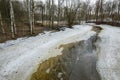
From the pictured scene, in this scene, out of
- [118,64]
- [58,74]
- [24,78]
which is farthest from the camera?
[118,64]

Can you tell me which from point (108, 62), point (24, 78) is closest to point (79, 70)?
point (108, 62)

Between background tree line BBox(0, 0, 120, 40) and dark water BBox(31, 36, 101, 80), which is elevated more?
background tree line BBox(0, 0, 120, 40)

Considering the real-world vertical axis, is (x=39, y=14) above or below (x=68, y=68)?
above

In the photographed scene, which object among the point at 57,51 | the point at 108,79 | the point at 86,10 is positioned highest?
the point at 86,10

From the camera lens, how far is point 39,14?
156 ft

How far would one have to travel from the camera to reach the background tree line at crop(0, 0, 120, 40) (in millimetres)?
16094

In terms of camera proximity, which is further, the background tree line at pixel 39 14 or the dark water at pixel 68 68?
the background tree line at pixel 39 14

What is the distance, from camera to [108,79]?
20.2 feet

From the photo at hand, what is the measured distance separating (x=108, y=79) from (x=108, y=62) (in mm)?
2199

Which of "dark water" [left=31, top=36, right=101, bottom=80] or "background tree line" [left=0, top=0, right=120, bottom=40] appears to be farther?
"background tree line" [left=0, top=0, right=120, bottom=40]

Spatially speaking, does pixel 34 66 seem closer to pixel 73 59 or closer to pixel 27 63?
pixel 27 63

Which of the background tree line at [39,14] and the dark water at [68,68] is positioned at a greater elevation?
the background tree line at [39,14]

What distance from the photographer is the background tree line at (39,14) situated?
16094 millimetres

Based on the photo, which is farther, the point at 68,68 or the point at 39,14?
the point at 39,14
